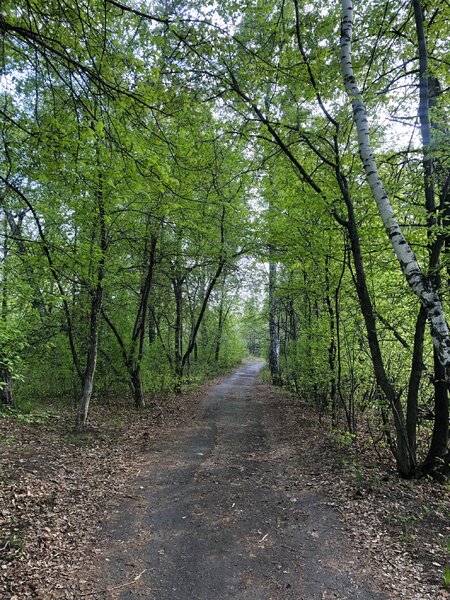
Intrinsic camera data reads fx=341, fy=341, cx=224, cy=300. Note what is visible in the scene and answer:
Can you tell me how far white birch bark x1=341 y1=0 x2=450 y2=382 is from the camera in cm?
422

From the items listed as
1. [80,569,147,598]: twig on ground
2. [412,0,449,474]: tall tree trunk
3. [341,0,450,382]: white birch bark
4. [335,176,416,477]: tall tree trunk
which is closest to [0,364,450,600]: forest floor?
[80,569,147,598]: twig on ground

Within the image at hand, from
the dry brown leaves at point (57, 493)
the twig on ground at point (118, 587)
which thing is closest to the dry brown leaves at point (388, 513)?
the twig on ground at point (118, 587)

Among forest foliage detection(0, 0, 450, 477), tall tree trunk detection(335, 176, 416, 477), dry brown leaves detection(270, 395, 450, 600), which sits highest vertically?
forest foliage detection(0, 0, 450, 477)

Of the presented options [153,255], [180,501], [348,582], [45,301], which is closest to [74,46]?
[45,301]

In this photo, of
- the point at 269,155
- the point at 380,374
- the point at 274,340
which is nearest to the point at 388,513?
the point at 380,374

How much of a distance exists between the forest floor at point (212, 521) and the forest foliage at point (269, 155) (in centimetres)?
139

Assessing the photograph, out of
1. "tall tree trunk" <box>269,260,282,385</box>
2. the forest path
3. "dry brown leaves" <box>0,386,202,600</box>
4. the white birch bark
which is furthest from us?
"tall tree trunk" <box>269,260,282,385</box>

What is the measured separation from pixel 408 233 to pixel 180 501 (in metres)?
5.97

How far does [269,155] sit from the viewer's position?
7.61 meters

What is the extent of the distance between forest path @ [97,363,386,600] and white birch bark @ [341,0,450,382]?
264 centimetres

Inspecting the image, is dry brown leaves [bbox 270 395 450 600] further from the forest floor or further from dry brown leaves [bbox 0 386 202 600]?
dry brown leaves [bbox 0 386 202 600]

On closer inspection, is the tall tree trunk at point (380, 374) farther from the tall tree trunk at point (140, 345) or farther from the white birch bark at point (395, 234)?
the tall tree trunk at point (140, 345)

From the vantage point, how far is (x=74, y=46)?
13.1 ft

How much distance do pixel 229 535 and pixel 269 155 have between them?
7.09 metres
